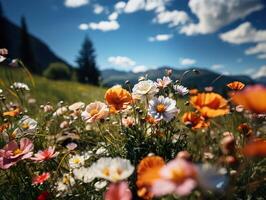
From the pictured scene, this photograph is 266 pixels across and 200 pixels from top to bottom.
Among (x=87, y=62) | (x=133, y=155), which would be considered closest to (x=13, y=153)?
(x=133, y=155)

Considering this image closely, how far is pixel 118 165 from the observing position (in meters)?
1.39

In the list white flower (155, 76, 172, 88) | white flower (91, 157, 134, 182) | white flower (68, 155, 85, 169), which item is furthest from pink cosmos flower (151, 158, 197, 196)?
white flower (155, 76, 172, 88)

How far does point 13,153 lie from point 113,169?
72cm

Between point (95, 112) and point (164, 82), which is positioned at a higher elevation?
point (164, 82)

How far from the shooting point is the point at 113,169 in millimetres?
1386

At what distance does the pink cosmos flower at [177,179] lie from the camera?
0.96 meters

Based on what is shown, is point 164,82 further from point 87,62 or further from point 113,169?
point 87,62

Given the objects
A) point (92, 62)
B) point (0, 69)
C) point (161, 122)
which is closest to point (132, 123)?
point (161, 122)

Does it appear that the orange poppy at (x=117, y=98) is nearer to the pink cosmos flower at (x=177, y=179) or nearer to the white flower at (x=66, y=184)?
the white flower at (x=66, y=184)

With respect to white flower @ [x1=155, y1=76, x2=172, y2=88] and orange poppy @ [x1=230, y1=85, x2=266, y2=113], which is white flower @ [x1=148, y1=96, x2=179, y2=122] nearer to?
white flower @ [x1=155, y1=76, x2=172, y2=88]

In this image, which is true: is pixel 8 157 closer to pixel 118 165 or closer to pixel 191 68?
pixel 118 165

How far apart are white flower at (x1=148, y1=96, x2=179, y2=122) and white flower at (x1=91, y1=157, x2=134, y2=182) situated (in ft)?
1.74

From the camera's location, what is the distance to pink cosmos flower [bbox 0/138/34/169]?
1823 millimetres

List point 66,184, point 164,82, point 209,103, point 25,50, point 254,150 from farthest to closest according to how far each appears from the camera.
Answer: point 25,50
point 164,82
point 66,184
point 209,103
point 254,150
